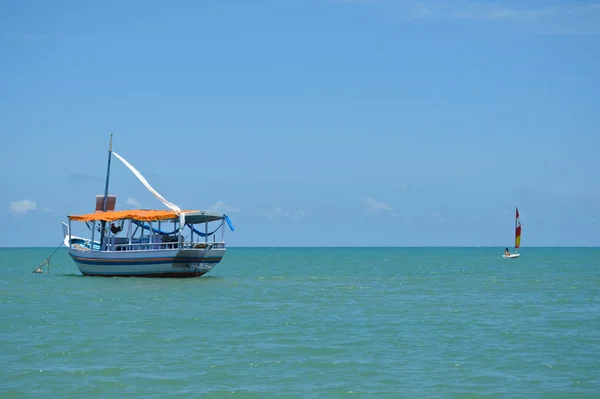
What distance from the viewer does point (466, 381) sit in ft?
64.3

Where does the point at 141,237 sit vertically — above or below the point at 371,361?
above

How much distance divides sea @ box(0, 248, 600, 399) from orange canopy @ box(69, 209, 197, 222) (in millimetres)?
6849

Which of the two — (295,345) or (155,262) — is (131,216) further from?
(295,345)

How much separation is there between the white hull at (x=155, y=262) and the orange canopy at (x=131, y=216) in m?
2.23

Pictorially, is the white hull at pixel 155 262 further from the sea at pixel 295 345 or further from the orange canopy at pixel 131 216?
the sea at pixel 295 345

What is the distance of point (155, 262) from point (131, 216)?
3.29m

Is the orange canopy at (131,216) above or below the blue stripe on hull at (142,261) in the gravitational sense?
above

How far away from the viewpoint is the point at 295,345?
25.0 m

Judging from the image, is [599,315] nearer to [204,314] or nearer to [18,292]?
[204,314]

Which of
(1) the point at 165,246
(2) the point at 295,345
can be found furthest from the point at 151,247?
(2) the point at 295,345

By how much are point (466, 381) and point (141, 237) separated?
37.2 m

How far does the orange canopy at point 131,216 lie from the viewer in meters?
49.8

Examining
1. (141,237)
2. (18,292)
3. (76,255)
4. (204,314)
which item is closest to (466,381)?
Answer: (204,314)

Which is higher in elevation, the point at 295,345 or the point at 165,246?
the point at 165,246
